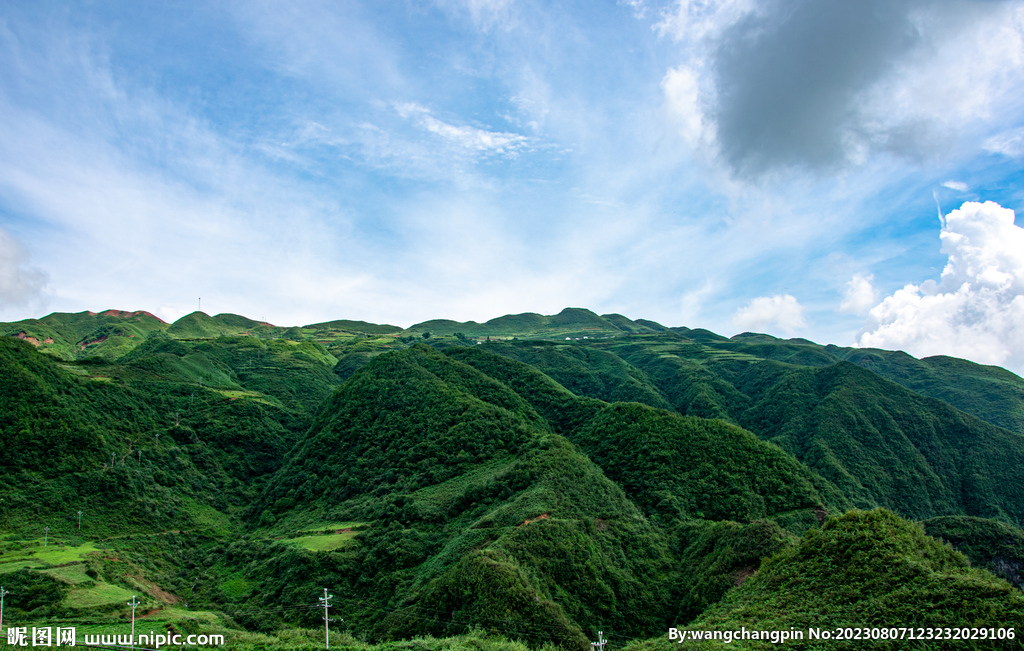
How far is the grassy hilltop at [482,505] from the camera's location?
34.9 m

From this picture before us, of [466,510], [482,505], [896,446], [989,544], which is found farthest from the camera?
[896,446]

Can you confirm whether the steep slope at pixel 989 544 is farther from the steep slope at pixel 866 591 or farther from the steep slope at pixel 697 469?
the steep slope at pixel 866 591

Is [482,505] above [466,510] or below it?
above

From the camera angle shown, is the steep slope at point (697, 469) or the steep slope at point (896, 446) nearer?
the steep slope at point (697, 469)

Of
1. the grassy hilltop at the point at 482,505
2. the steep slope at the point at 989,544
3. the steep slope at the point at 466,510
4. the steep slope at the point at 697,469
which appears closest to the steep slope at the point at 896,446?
the grassy hilltop at the point at 482,505

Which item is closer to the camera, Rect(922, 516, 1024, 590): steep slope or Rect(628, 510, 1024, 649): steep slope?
Rect(628, 510, 1024, 649): steep slope

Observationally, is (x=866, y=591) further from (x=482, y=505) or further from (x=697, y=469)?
(x=697, y=469)

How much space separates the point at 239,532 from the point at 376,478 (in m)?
20.6

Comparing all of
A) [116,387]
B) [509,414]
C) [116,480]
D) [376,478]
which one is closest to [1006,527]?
[509,414]

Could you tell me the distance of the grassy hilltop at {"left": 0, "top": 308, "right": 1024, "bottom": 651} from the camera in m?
34.9

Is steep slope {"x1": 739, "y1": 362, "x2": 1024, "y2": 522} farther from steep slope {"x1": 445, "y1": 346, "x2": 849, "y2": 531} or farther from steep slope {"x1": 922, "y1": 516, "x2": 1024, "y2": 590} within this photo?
steep slope {"x1": 922, "y1": 516, "x2": 1024, "y2": 590}

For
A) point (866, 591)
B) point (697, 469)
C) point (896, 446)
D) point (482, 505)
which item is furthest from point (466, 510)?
point (896, 446)

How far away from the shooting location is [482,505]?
197ft

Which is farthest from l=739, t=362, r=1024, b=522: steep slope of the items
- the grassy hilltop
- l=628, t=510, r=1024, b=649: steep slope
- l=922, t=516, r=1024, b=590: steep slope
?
l=628, t=510, r=1024, b=649: steep slope
